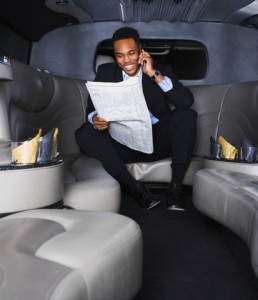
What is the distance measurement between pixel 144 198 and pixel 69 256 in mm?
1829

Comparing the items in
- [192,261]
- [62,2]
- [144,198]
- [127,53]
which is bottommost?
[192,261]

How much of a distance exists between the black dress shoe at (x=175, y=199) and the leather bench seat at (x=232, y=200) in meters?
0.50

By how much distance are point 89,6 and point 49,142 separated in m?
2.32

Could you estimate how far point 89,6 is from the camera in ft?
11.6

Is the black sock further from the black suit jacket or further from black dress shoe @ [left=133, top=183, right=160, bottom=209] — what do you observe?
the black suit jacket

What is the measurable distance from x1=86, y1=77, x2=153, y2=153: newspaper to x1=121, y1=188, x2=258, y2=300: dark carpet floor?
0.54 meters

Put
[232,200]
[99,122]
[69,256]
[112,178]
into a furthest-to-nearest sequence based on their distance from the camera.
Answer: [99,122]
[112,178]
[232,200]
[69,256]

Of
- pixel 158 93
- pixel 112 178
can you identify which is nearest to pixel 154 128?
pixel 158 93

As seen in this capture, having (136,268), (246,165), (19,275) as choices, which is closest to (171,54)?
(246,165)

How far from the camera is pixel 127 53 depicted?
9.11ft

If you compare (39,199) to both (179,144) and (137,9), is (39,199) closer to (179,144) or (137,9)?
(179,144)

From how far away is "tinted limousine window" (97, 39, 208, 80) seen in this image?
405 cm

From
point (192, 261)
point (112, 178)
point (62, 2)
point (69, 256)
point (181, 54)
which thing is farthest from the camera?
point (181, 54)

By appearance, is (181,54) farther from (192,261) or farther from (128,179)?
(192,261)
